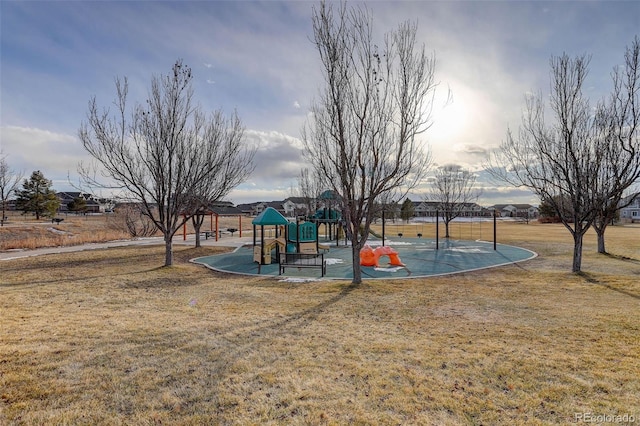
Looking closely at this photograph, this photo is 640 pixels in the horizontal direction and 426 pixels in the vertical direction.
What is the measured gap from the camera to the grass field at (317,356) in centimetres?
325

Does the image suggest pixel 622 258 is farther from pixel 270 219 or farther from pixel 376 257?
pixel 270 219

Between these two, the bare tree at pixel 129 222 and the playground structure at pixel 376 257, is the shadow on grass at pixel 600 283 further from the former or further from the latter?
the bare tree at pixel 129 222

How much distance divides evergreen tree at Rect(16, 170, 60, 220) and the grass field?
45.3 metres

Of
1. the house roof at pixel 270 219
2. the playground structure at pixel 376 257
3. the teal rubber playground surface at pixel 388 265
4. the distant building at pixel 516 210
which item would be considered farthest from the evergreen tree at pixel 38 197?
the distant building at pixel 516 210

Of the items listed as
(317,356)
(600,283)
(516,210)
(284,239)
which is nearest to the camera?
(317,356)

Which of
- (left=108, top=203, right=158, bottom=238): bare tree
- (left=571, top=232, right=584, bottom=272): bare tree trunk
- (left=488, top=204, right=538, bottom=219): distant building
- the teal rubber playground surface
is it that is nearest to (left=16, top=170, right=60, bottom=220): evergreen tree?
(left=108, top=203, right=158, bottom=238): bare tree

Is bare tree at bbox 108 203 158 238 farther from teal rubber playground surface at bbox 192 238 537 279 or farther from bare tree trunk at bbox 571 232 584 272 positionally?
bare tree trunk at bbox 571 232 584 272

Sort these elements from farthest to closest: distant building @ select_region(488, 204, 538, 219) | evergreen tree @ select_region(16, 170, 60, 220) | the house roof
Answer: distant building @ select_region(488, 204, 538, 219) < evergreen tree @ select_region(16, 170, 60, 220) < the house roof

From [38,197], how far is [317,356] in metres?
55.4

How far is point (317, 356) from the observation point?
4.54m

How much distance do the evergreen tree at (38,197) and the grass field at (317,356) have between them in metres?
45.3

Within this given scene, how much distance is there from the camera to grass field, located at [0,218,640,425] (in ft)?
10.7

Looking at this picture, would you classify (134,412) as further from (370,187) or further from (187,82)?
(187,82)

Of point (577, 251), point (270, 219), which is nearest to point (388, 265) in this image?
point (270, 219)
